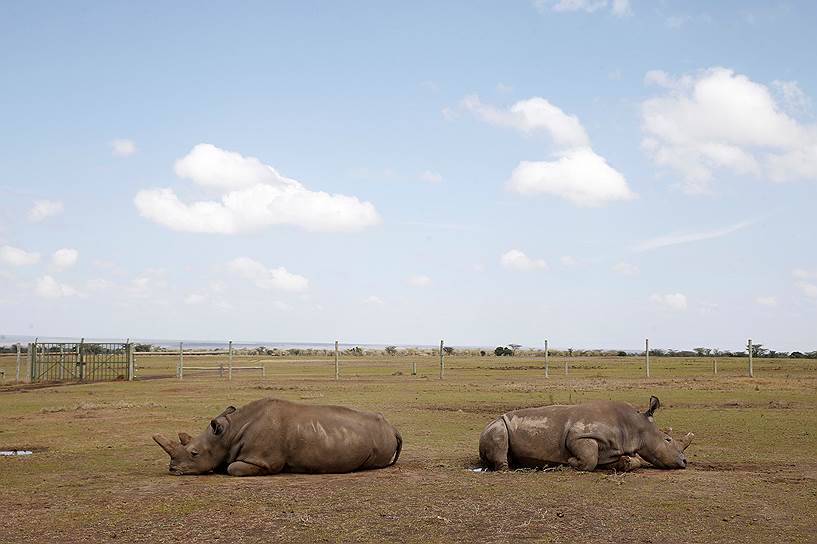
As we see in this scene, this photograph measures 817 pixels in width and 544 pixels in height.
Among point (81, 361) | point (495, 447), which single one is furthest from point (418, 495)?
point (81, 361)

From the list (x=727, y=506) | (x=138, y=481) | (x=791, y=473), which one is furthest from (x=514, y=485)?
(x=138, y=481)

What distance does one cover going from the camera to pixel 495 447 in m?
13.9

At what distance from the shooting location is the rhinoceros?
44.6ft

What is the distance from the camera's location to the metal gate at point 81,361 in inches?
1895

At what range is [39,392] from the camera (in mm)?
36875

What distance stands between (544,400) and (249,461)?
56.9ft

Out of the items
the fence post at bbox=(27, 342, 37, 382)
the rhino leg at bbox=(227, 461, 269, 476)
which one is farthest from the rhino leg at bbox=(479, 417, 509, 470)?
the fence post at bbox=(27, 342, 37, 382)

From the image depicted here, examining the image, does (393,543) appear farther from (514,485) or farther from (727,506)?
(727,506)

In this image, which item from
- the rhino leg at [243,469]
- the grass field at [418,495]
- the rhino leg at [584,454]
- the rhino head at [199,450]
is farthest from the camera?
the rhino head at [199,450]

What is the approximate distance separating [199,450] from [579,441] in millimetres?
6432

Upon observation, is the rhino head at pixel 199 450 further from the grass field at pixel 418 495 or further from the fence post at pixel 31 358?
the fence post at pixel 31 358

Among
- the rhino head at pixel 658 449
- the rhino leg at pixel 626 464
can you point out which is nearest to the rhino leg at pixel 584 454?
the rhino leg at pixel 626 464

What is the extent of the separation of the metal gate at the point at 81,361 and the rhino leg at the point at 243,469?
36.1 m

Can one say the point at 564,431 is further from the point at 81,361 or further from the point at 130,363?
the point at 81,361
